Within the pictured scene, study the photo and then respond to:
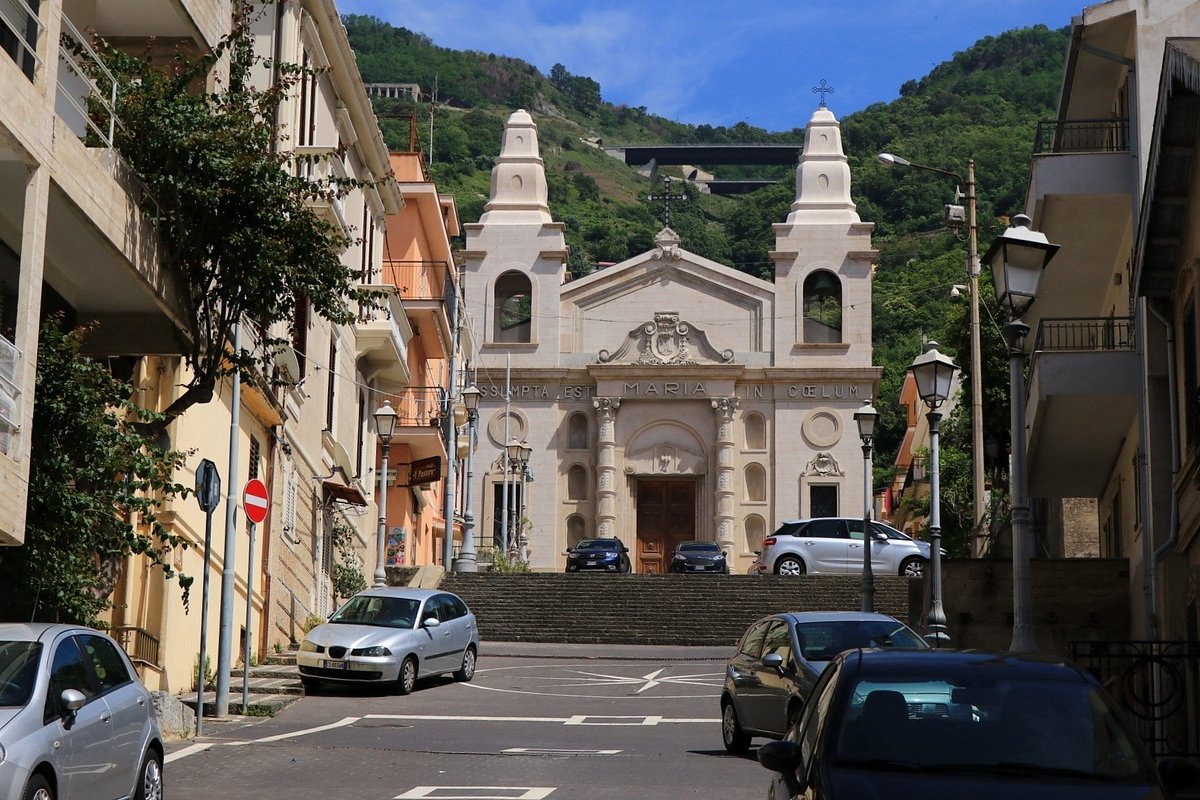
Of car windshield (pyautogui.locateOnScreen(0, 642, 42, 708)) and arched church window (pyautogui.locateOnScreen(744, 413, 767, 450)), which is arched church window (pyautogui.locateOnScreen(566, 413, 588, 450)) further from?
car windshield (pyautogui.locateOnScreen(0, 642, 42, 708))

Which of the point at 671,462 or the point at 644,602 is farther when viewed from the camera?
the point at 671,462

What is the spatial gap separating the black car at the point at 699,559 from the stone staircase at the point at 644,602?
7773mm

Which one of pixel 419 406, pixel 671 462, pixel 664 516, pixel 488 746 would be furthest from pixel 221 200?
pixel 664 516

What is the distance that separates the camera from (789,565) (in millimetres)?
41281

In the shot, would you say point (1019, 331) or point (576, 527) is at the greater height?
point (576, 527)

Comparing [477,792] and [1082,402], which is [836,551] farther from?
[477,792]

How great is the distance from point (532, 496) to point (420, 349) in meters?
16.1

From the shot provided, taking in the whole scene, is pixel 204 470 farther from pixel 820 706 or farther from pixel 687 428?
pixel 687 428

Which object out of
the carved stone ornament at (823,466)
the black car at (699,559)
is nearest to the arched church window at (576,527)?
the carved stone ornament at (823,466)

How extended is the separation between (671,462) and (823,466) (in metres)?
5.66

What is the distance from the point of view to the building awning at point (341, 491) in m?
33.6

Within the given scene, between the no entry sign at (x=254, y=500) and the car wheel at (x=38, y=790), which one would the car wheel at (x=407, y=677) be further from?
the car wheel at (x=38, y=790)

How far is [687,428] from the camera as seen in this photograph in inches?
2549

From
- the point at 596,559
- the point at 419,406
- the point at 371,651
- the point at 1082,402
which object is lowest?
the point at 371,651
